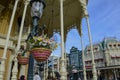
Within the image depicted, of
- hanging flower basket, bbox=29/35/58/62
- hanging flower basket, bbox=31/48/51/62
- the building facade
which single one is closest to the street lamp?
→ hanging flower basket, bbox=29/35/58/62

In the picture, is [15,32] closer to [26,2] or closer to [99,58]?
[26,2]

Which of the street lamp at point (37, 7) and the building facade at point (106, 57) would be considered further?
the building facade at point (106, 57)

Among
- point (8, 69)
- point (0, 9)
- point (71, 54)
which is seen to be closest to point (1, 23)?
point (0, 9)

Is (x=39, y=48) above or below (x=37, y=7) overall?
below

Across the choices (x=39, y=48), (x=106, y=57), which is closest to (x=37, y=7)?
(x=39, y=48)

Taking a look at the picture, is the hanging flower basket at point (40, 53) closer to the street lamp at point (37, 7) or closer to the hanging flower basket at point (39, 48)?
the hanging flower basket at point (39, 48)

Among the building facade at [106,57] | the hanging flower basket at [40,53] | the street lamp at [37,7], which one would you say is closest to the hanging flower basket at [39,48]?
the hanging flower basket at [40,53]

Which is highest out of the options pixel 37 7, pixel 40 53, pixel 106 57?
pixel 106 57

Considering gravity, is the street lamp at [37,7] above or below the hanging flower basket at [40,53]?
above

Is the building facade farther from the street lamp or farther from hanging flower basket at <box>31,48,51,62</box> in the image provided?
the street lamp

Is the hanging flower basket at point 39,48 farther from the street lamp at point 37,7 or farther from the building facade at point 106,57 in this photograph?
the building facade at point 106,57

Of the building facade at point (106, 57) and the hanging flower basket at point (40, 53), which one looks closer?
the hanging flower basket at point (40, 53)

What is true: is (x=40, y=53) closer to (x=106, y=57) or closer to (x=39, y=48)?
(x=39, y=48)

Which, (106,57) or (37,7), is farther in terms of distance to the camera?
(106,57)
